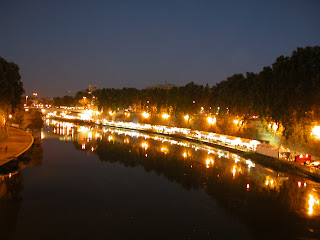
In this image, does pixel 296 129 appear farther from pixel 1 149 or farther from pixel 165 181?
pixel 1 149

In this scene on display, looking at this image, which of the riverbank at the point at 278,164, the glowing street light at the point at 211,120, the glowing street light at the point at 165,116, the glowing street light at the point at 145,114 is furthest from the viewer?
the glowing street light at the point at 145,114

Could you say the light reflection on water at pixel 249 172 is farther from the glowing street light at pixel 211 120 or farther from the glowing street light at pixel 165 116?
the glowing street light at pixel 165 116

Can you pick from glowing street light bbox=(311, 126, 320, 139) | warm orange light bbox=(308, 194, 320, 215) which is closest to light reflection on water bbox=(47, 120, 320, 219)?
warm orange light bbox=(308, 194, 320, 215)

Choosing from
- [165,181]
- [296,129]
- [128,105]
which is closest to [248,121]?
[296,129]

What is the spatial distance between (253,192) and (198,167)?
24.3 ft

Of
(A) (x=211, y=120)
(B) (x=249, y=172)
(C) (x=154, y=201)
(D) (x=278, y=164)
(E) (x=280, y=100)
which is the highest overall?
(E) (x=280, y=100)

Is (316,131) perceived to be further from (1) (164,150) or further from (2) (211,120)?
(2) (211,120)

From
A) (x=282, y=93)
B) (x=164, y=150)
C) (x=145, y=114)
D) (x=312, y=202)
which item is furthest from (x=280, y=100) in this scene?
(x=145, y=114)

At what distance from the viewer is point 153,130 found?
56.9m

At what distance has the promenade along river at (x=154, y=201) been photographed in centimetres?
1266

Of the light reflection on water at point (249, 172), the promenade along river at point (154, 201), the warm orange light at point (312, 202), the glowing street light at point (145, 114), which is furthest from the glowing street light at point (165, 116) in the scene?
the warm orange light at point (312, 202)

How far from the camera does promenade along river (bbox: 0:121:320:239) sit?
12664 mm

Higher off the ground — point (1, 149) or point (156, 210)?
point (1, 149)

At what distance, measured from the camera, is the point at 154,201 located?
16.7 m
